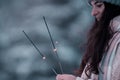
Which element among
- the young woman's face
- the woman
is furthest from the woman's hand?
the young woman's face

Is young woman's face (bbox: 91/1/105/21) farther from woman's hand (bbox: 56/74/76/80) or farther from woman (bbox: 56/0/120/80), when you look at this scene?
woman's hand (bbox: 56/74/76/80)

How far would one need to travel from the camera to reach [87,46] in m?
1.77

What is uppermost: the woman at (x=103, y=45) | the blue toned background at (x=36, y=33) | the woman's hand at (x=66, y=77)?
the woman at (x=103, y=45)

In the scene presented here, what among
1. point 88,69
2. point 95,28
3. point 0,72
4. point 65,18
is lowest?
Result: point 0,72

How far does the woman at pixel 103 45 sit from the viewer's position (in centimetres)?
156

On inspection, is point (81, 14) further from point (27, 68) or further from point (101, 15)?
point (101, 15)

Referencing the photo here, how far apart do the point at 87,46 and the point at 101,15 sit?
0.15m

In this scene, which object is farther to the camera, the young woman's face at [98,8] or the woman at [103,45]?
the young woman's face at [98,8]

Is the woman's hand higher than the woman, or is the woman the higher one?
the woman

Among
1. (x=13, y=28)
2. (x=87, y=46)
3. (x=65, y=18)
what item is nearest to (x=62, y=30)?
(x=65, y=18)

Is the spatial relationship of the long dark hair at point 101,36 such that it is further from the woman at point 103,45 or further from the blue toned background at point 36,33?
the blue toned background at point 36,33

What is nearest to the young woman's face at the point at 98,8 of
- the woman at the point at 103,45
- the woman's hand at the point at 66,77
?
the woman at the point at 103,45

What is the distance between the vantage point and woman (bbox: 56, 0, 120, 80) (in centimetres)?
156

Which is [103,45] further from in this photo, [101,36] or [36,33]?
[36,33]
